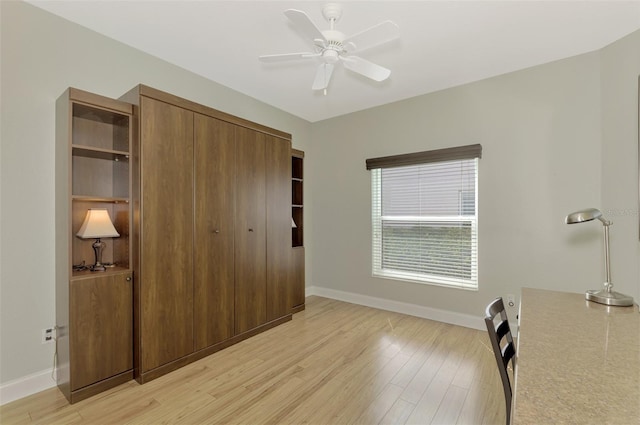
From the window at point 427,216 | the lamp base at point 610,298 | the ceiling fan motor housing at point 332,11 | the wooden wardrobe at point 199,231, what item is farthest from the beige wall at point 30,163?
the lamp base at point 610,298

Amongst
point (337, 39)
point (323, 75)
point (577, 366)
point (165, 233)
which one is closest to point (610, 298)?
point (577, 366)

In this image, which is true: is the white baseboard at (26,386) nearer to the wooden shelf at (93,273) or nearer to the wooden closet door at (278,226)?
the wooden shelf at (93,273)

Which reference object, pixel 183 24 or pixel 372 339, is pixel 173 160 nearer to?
pixel 183 24

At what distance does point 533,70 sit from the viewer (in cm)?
302

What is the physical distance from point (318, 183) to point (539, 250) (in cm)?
300

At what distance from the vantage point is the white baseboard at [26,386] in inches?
79.7

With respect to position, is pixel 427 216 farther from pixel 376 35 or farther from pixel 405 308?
pixel 376 35

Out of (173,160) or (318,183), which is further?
(318,183)

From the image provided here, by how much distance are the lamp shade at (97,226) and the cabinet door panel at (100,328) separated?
12.6 inches

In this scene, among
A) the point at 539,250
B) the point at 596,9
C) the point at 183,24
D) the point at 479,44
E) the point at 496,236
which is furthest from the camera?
the point at 496,236

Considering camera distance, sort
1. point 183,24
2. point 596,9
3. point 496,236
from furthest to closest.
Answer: point 496,236
point 183,24
point 596,9

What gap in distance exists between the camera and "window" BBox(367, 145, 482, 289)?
3.42m

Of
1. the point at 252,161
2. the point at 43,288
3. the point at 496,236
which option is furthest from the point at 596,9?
the point at 43,288

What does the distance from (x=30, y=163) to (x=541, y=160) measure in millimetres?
4486
